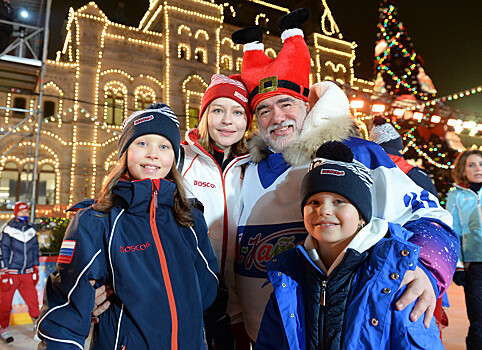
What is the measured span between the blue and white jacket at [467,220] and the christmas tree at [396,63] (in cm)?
1496

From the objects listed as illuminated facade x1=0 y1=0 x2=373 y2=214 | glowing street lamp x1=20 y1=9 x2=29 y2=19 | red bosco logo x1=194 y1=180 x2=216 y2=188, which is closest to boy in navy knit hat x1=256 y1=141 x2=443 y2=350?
red bosco logo x1=194 y1=180 x2=216 y2=188

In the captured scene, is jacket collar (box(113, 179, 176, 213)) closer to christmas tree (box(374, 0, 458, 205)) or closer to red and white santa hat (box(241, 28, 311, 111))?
red and white santa hat (box(241, 28, 311, 111))

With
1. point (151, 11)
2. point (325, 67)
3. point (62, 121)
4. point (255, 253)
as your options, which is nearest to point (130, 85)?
point (62, 121)

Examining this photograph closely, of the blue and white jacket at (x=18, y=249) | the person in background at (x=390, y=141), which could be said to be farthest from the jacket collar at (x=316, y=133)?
the blue and white jacket at (x=18, y=249)

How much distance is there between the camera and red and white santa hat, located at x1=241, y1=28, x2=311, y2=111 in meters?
2.53

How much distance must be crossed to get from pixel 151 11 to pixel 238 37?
21.2m

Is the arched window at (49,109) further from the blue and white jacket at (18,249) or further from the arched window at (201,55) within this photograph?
the blue and white jacket at (18,249)

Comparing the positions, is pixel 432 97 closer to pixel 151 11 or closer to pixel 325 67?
pixel 325 67

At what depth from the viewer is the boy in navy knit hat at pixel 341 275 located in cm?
143

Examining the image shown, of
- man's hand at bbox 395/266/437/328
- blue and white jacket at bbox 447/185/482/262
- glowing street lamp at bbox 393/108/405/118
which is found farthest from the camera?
glowing street lamp at bbox 393/108/405/118

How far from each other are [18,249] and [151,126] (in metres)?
6.24

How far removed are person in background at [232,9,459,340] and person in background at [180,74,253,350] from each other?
0.09 meters

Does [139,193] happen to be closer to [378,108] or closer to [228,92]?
[228,92]

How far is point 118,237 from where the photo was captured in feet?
5.87
